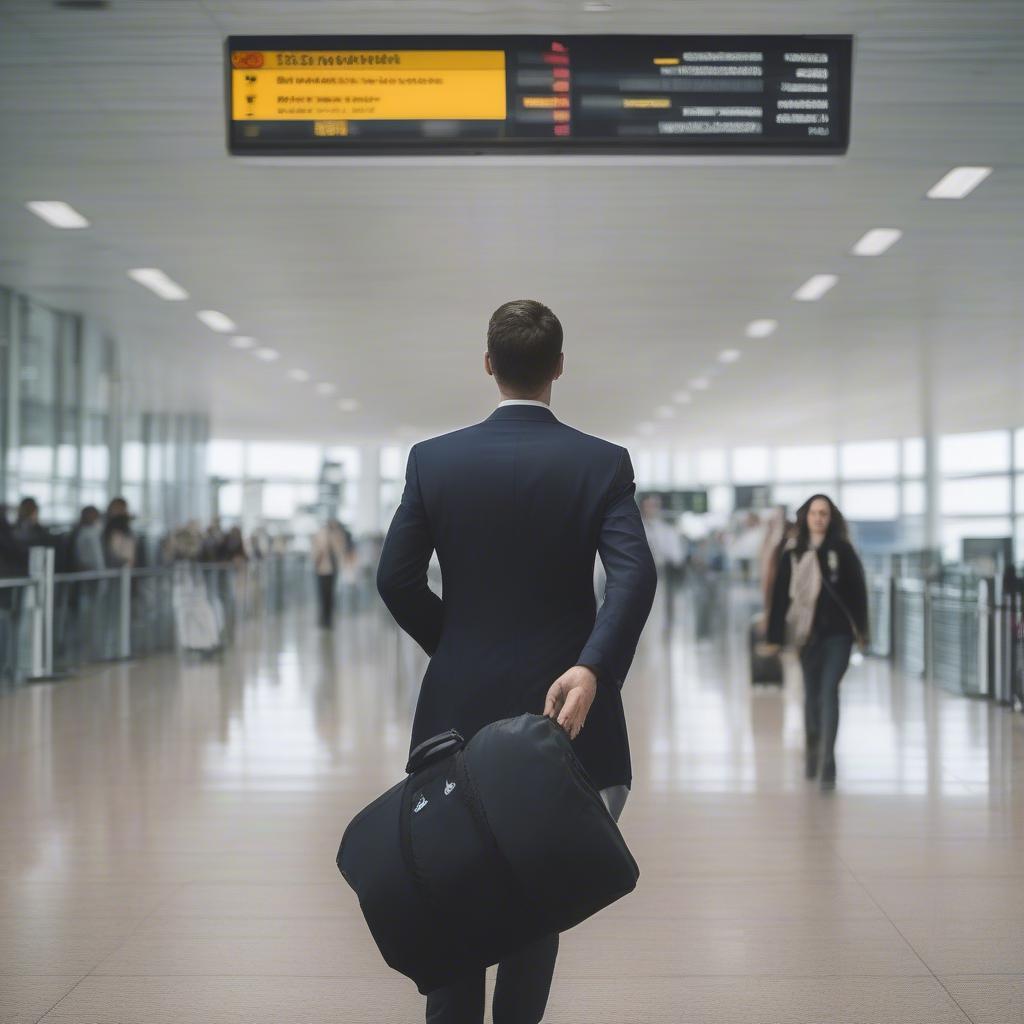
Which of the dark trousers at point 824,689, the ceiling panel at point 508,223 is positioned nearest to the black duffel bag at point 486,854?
the ceiling panel at point 508,223

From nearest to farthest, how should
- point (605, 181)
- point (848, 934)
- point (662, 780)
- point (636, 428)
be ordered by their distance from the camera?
1. point (848, 934)
2. point (662, 780)
3. point (605, 181)
4. point (636, 428)

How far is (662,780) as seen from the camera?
7082 mm

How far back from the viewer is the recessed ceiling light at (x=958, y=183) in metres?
8.81

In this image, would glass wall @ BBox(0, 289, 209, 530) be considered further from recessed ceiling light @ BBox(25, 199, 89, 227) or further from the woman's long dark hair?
the woman's long dark hair

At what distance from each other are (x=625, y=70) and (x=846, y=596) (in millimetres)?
3473

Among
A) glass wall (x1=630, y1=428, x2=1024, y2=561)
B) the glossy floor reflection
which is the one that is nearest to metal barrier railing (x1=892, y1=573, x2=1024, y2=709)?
the glossy floor reflection

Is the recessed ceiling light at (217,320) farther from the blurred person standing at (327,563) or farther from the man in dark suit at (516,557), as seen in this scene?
the man in dark suit at (516,557)

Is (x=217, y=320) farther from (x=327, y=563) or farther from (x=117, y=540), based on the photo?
(x=327, y=563)

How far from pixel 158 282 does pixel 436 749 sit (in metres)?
11.5

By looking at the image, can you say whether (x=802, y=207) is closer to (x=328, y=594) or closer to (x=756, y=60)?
(x=756, y=60)

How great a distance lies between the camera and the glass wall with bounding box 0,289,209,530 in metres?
14.1

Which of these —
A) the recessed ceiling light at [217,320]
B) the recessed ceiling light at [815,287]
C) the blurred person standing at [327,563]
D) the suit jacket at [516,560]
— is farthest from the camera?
the blurred person standing at [327,563]

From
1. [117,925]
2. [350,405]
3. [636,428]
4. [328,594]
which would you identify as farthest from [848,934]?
[636,428]

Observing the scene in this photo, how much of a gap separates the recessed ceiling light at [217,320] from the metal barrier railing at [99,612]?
3042 mm
